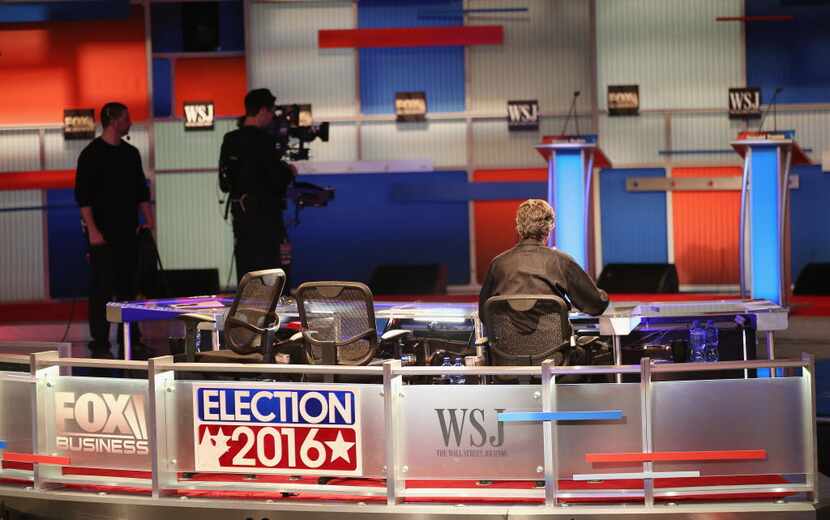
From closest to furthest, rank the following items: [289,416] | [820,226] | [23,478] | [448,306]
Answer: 1. [289,416]
2. [23,478]
3. [448,306]
4. [820,226]

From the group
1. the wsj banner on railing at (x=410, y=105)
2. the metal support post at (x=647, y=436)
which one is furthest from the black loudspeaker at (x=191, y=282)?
the metal support post at (x=647, y=436)

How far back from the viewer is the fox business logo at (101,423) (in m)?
4.08

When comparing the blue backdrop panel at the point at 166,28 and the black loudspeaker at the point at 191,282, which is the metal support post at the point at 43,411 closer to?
the black loudspeaker at the point at 191,282

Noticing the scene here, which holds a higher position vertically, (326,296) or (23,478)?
(326,296)

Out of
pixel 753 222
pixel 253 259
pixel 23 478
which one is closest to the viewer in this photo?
pixel 23 478

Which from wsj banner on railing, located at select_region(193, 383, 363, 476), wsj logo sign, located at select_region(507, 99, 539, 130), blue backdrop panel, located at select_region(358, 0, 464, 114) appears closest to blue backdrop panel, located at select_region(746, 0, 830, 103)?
wsj logo sign, located at select_region(507, 99, 539, 130)

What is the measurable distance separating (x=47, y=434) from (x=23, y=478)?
0.23m

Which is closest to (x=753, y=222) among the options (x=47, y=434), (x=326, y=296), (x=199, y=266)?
(x=326, y=296)

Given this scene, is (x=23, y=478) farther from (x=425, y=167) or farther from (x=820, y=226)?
(x=820, y=226)

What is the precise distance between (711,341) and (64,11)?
806 centimetres

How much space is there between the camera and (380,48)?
11.2 metres

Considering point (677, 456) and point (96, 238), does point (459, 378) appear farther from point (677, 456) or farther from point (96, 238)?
point (96, 238)

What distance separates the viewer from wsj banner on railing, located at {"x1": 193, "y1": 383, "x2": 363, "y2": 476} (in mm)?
3930

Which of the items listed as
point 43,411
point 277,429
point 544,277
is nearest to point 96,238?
point 43,411
